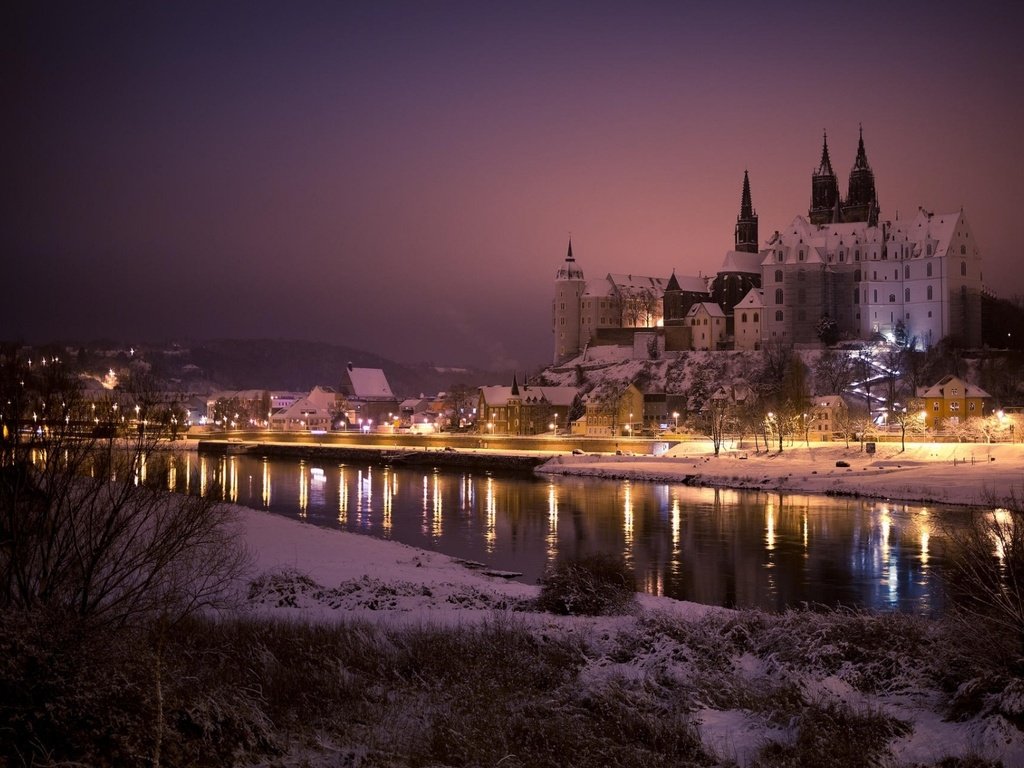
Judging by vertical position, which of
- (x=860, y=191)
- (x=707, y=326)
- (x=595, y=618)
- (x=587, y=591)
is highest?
(x=860, y=191)

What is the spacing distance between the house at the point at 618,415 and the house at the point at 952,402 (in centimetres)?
2461

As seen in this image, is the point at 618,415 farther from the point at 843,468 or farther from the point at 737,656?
the point at 737,656

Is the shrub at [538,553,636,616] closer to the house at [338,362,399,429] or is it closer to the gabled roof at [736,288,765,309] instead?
the gabled roof at [736,288,765,309]

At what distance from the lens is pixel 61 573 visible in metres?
11.4

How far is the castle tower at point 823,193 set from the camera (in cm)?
11456

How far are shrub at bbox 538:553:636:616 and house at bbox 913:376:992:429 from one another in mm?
54066

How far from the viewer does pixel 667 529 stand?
109 ft

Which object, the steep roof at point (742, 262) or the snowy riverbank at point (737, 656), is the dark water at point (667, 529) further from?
the steep roof at point (742, 262)

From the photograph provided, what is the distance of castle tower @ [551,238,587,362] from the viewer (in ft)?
390

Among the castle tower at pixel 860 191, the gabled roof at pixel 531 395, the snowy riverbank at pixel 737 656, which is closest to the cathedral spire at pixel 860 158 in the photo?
the castle tower at pixel 860 191

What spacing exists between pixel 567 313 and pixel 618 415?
1514 inches

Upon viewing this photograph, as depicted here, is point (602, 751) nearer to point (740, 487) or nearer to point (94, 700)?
point (94, 700)

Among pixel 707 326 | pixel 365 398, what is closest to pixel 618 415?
pixel 707 326

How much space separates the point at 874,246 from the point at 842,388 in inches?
750
